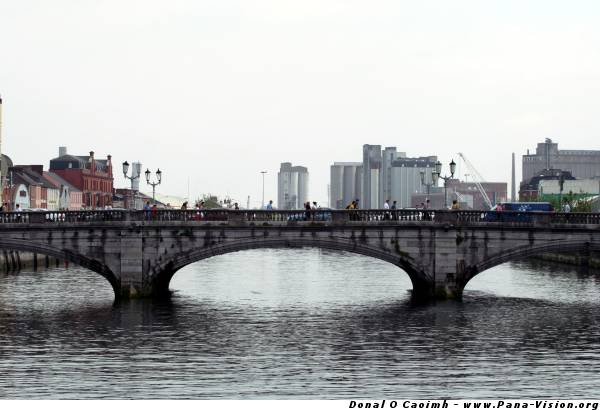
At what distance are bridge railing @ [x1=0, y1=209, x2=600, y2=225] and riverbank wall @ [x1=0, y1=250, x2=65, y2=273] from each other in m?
31.6

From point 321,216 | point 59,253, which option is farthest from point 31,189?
point 321,216

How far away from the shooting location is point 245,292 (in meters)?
73.9

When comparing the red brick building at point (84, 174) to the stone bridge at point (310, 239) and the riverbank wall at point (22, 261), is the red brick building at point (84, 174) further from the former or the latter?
the stone bridge at point (310, 239)

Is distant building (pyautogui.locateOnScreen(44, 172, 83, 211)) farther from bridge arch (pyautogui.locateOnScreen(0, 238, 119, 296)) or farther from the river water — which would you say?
bridge arch (pyautogui.locateOnScreen(0, 238, 119, 296))

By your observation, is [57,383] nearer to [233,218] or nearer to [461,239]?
[233,218]

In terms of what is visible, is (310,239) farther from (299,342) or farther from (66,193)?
(66,193)

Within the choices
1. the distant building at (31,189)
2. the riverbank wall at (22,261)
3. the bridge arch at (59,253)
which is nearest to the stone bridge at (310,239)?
the bridge arch at (59,253)

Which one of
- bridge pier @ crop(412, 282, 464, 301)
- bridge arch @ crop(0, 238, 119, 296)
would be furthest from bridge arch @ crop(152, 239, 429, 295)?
bridge arch @ crop(0, 238, 119, 296)

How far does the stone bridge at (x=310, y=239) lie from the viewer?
211ft

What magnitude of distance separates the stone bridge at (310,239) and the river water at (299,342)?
2.52m

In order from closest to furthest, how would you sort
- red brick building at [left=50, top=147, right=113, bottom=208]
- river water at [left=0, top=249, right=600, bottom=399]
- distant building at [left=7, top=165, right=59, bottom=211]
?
river water at [left=0, top=249, right=600, bottom=399]
distant building at [left=7, top=165, right=59, bottom=211]
red brick building at [left=50, top=147, right=113, bottom=208]

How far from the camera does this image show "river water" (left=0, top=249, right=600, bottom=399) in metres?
37.9

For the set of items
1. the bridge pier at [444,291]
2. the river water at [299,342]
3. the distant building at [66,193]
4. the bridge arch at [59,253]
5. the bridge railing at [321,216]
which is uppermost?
the distant building at [66,193]

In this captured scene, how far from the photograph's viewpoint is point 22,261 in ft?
335
